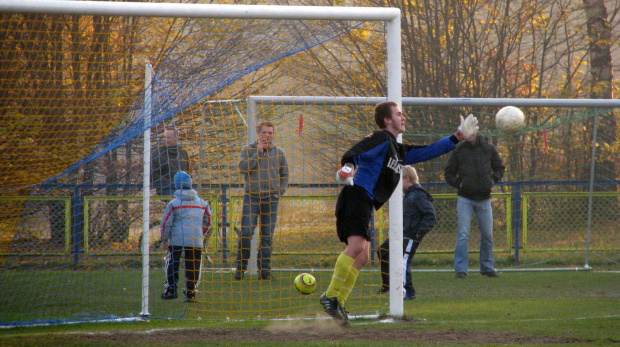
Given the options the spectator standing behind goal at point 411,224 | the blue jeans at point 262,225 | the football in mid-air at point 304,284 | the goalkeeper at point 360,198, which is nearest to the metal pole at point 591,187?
the spectator standing behind goal at point 411,224

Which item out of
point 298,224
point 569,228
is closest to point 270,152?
point 298,224

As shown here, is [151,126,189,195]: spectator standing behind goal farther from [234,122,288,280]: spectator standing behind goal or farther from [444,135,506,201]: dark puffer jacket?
[444,135,506,201]: dark puffer jacket

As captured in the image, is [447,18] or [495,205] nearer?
[495,205]

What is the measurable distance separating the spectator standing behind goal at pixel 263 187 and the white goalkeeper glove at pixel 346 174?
290 cm

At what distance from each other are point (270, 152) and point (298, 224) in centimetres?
105

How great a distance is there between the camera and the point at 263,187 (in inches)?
371

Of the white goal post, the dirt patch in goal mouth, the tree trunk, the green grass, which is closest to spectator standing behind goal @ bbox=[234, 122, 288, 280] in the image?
the green grass

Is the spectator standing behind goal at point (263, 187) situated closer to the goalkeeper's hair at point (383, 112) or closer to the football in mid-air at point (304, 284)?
the football in mid-air at point (304, 284)

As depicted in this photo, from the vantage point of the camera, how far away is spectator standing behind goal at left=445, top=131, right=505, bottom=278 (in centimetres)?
1046

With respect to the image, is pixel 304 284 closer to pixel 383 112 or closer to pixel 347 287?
pixel 347 287

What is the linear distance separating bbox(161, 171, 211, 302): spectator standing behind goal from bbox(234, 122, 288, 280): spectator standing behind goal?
91cm

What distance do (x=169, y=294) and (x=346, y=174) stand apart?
309 centimetres

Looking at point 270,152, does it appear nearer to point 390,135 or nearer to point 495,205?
point 390,135

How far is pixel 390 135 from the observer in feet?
21.1
